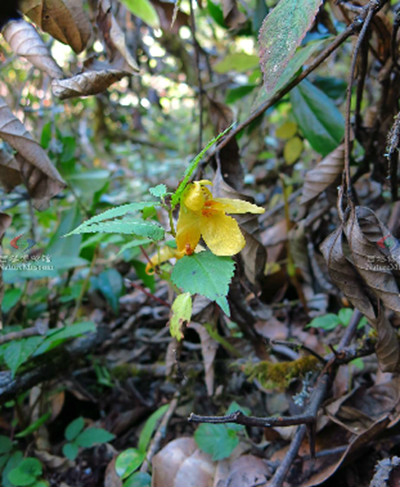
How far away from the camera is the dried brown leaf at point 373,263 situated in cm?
75

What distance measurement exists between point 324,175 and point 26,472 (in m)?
1.06

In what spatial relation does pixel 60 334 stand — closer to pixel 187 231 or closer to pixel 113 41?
pixel 187 231

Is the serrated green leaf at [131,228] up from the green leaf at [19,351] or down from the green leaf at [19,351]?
up

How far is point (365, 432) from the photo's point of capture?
0.82m

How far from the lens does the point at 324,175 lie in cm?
99

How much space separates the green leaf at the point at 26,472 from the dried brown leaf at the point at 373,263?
36.8 inches

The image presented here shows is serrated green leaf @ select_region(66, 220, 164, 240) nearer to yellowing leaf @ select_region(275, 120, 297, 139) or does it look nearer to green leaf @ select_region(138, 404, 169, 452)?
green leaf @ select_region(138, 404, 169, 452)

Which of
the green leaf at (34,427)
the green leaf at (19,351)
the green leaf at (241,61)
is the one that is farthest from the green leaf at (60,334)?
the green leaf at (241,61)

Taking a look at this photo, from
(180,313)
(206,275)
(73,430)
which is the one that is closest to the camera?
(206,275)

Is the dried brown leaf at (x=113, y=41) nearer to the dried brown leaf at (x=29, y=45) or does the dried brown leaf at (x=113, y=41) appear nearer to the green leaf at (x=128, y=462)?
the dried brown leaf at (x=29, y=45)

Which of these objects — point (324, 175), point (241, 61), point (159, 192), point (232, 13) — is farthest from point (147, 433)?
point (241, 61)

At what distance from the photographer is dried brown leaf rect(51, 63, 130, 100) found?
0.90m

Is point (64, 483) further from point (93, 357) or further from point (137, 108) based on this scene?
point (137, 108)

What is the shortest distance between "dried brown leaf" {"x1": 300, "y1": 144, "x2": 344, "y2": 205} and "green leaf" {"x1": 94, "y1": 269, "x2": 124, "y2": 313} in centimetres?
73
